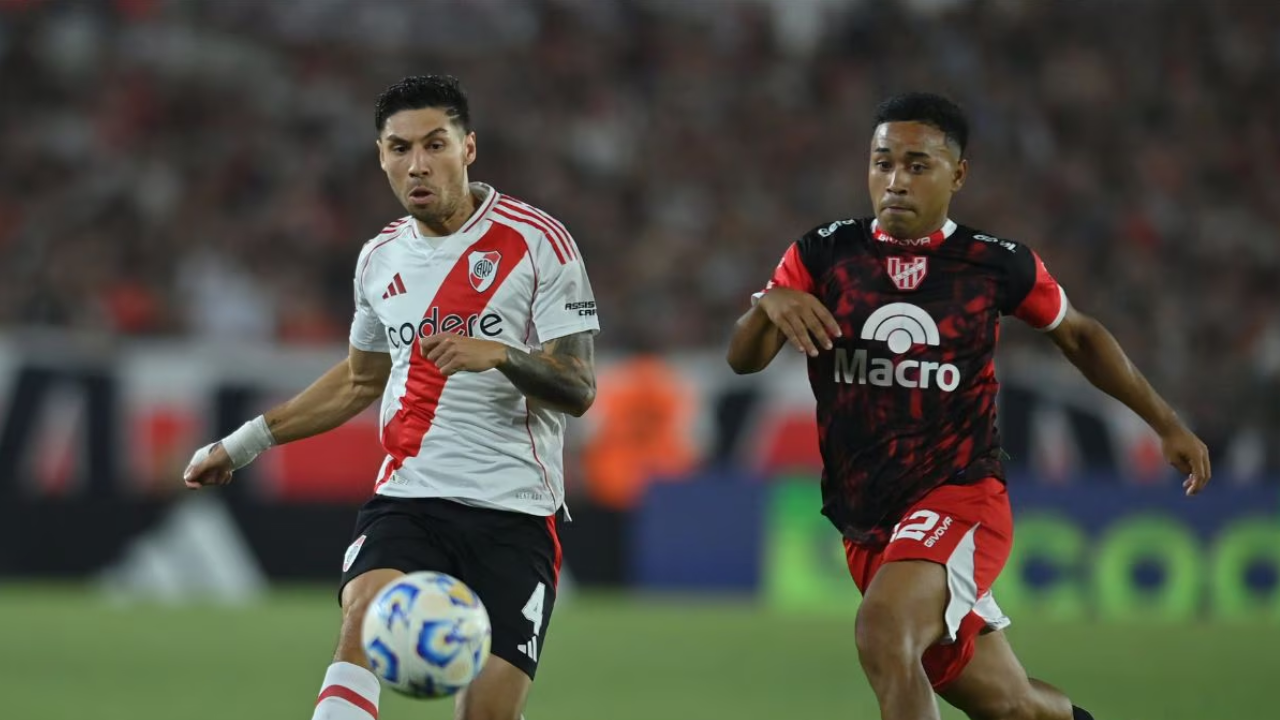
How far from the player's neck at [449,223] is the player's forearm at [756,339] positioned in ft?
3.17

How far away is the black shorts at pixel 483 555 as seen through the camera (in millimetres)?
5816

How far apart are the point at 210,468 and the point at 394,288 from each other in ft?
2.94

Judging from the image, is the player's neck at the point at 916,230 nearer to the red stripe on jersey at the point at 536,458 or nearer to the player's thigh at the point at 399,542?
the red stripe on jersey at the point at 536,458

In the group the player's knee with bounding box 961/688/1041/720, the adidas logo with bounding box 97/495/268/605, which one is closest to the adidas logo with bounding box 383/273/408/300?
the player's knee with bounding box 961/688/1041/720

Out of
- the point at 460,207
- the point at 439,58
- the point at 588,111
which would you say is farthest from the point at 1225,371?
the point at 460,207

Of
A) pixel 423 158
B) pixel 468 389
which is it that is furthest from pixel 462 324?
pixel 423 158

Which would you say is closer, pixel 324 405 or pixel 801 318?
pixel 801 318

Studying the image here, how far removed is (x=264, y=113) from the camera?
20656mm

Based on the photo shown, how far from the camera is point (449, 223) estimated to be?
614 cm

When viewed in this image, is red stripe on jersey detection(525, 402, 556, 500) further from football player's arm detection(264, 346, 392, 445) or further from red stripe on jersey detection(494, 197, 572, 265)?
football player's arm detection(264, 346, 392, 445)

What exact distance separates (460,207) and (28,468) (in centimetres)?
1130

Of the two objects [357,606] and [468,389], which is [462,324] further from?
[357,606]

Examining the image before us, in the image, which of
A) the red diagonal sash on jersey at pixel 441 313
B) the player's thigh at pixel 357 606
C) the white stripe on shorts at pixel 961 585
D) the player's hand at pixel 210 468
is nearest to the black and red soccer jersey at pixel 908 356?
the white stripe on shorts at pixel 961 585

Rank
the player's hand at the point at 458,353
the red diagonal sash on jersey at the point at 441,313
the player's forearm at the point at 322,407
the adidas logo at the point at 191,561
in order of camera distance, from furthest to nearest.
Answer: the adidas logo at the point at 191,561, the player's forearm at the point at 322,407, the red diagonal sash on jersey at the point at 441,313, the player's hand at the point at 458,353
